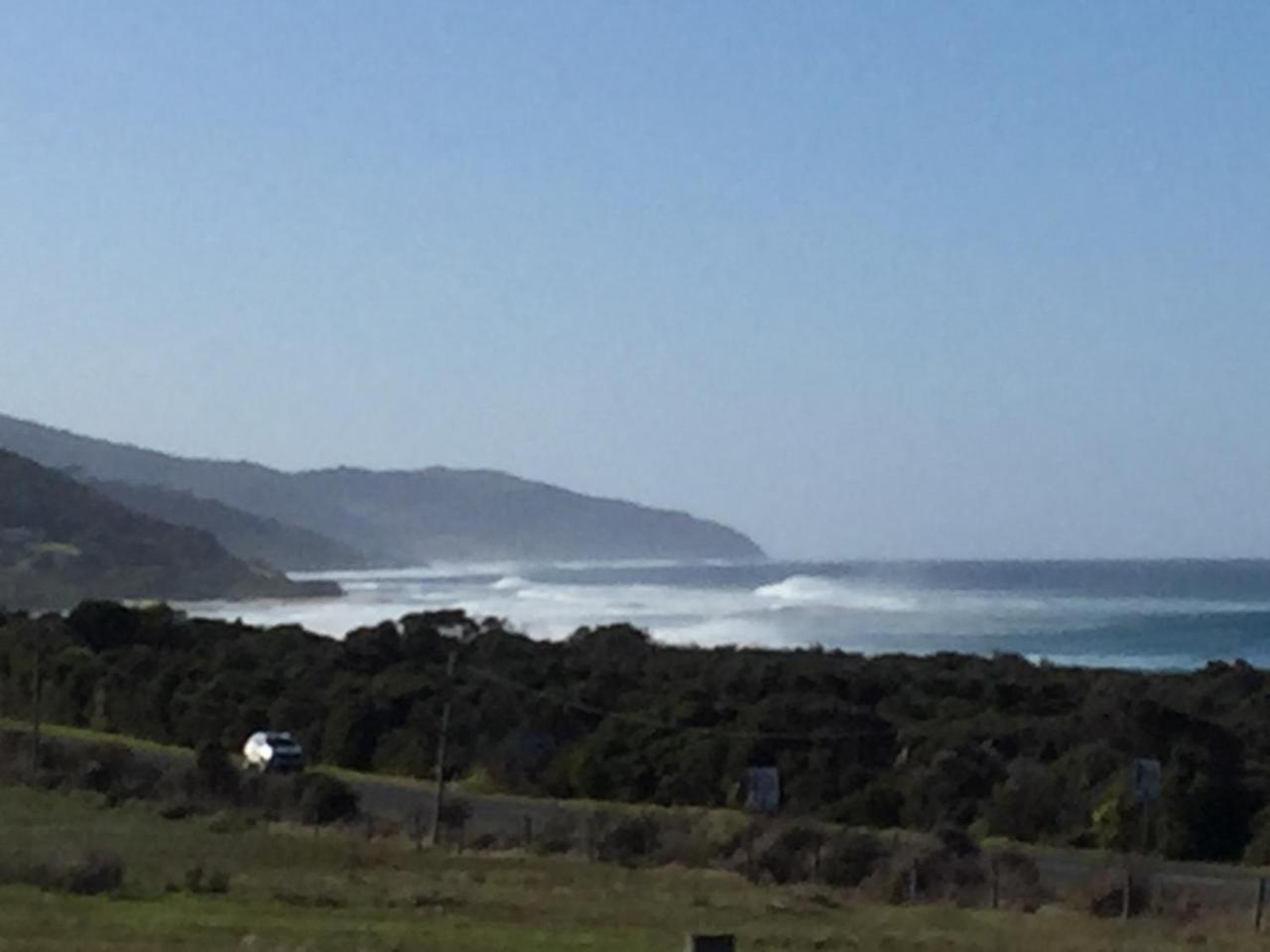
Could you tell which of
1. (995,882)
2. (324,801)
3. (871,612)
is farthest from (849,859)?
(871,612)

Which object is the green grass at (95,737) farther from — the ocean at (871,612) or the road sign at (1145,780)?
the ocean at (871,612)

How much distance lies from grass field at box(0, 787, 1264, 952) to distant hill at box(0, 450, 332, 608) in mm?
93136

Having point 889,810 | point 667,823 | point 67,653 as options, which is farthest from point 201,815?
point 67,653

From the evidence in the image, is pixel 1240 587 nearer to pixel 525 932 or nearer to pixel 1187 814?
pixel 1187 814

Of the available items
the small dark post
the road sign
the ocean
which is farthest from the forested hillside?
the small dark post

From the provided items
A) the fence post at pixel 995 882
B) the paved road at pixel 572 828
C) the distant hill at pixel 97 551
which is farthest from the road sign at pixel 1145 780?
the distant hill at pixel 97 551

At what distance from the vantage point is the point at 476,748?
46.6 meters

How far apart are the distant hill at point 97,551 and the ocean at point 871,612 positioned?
4.66 metres

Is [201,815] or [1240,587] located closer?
[201,815]

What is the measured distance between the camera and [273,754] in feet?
146

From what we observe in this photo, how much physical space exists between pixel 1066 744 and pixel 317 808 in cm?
1556

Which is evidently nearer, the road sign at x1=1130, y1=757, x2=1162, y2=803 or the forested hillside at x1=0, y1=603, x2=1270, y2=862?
the road sign at x1=1130, y1=757, x2=1162, y2=803

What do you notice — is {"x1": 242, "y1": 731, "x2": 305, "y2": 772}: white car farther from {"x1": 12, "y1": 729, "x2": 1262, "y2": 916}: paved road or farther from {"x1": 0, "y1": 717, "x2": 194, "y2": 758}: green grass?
{"x1": 0, "y1": 717, "x2": 194, "y2": 758}: green grass

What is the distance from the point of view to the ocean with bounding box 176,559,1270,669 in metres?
96.7
